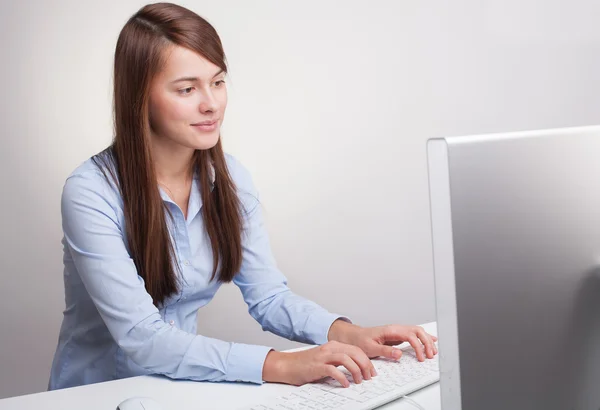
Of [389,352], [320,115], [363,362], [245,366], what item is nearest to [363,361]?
[363,362]

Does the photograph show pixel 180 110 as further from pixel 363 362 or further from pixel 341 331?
pixel 363 362

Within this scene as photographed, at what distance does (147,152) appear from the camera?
162cm

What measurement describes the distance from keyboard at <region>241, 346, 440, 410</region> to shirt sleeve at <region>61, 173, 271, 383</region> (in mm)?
148

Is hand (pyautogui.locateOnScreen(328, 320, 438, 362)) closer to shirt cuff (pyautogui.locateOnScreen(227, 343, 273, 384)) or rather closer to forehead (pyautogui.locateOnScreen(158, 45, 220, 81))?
shirt cuff (pyautogui.locateOnScreen(227, 343, 273, 384))

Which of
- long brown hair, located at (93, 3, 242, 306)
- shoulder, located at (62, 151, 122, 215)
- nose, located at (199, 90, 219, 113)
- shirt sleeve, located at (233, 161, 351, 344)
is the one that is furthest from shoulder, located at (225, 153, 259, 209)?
shoulder, located at (62, 151, 122, 215)

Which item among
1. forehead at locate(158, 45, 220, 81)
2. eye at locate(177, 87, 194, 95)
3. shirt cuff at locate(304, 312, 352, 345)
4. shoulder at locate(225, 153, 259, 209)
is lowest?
shirt cuff at locate(304, 312, 352, 345)

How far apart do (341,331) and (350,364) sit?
0.92ft

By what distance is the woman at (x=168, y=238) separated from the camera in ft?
4.48

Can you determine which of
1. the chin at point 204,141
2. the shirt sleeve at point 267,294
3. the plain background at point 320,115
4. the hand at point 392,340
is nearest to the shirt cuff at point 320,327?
the shirt sleeve at point 267,294

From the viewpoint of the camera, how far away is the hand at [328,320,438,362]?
1312 millimetres

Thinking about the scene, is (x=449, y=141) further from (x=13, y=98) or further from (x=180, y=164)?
(x=13, y=98)

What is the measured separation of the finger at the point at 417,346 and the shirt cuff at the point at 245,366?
0.27 m

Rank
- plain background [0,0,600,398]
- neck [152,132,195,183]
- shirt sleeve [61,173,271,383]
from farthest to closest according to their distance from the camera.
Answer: plain background [0,0,600,398]
neck [152,132,195,183]
shirt sleeve [61,173,271,383]

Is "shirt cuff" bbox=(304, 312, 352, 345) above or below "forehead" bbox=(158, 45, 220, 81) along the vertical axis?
below
